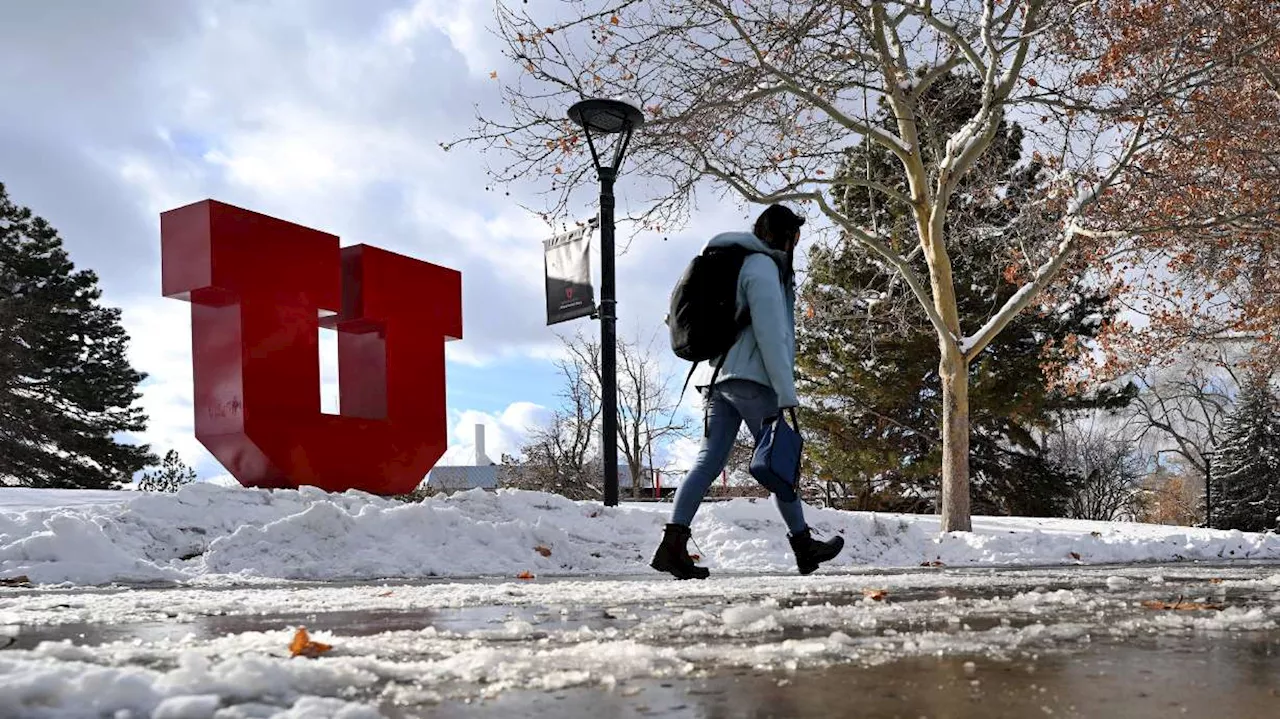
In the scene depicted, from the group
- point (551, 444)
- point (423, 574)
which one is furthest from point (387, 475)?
point (551, 444)

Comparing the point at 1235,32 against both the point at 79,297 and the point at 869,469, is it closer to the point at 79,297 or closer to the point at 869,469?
the point at 869,469

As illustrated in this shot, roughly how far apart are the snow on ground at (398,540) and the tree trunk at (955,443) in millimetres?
1331

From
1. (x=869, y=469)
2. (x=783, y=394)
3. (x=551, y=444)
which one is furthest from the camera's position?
(x=551, y=444)

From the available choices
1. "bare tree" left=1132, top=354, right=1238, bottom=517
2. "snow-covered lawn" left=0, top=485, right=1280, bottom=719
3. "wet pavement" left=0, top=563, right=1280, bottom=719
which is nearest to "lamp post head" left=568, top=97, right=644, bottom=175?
"snow-covered lawn" left=0, top=485, right=1280, bottom=719

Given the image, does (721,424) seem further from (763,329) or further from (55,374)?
(55,374)

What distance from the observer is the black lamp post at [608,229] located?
34.7 feet

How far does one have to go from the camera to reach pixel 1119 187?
15539 mm

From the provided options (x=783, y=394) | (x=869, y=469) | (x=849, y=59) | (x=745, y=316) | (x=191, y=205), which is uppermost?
(x=849, y=59)

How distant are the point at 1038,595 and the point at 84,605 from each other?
177 inches

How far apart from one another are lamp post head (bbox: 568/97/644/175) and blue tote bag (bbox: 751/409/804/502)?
18.6 ft

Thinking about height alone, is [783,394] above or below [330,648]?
above

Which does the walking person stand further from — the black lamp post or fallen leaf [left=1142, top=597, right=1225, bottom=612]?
the black lamp post

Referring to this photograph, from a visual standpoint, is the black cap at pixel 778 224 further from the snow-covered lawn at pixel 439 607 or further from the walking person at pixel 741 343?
the snow-covered lawn at pixel 439 607

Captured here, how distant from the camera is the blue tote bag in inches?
225
